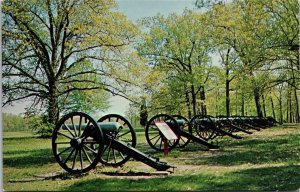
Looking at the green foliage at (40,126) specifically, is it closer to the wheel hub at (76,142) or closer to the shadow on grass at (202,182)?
the wheel hub at (76,142)

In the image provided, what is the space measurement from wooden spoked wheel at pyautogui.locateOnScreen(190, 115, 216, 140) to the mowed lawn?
1.34m

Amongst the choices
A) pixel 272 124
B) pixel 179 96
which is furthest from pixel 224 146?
pixel 272 124

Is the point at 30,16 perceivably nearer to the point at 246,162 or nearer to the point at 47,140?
the point at 47,140

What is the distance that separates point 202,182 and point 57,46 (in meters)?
5.19

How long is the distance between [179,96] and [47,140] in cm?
251

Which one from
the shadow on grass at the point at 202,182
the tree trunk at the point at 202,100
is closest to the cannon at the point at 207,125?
the tree trunk at the point at 202,100

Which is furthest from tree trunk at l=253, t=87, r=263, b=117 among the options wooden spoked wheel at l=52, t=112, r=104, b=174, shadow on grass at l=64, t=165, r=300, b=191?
wooden spoked wheel at l=52, t=112, r=104, b=174

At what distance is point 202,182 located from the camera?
536 cm

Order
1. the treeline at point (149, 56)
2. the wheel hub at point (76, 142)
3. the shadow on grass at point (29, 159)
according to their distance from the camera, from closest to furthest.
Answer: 1. the wheel hub at point (76, 142)
2. the shadow on grass at point (29, 159)
3. the treeline at point (149, 56)

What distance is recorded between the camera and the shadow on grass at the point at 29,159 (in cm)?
→ 659

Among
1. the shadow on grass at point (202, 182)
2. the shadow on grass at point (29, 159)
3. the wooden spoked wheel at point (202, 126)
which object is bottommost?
the shadow on grass at point (202, 182)

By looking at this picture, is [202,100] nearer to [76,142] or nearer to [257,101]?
[76,142]

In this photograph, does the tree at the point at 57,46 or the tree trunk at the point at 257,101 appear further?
the tree trunk at the point at 257,101

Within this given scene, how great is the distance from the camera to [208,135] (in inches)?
455
